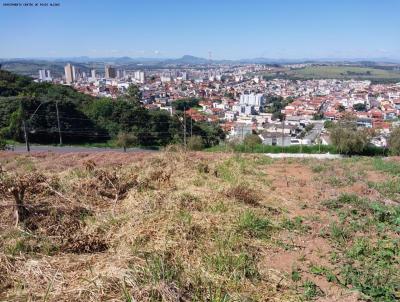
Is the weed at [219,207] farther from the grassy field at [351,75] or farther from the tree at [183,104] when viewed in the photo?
the grassy field at [351,75]

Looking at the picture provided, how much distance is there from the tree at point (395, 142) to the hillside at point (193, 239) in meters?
12.9

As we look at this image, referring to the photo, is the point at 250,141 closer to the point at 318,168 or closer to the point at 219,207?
the point at 318,168

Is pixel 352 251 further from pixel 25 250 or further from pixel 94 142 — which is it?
pixel 94 142

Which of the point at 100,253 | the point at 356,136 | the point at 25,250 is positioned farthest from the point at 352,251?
the point at 356,136

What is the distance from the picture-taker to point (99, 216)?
4582mm

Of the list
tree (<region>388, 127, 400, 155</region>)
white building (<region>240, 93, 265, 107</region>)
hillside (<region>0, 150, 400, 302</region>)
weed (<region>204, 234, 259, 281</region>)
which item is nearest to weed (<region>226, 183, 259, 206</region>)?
hillside (<region>0, 150, 400, 302</region>)

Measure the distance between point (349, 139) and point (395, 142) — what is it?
89.7 inches

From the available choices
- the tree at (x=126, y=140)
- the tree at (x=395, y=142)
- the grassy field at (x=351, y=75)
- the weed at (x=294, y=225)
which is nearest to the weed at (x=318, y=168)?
the weed at (x=294, y=225)

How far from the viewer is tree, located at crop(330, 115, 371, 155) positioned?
61.1 ft

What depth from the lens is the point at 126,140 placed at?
2247 cm

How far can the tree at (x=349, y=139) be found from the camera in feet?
61.1

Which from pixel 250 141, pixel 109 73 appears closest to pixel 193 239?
pixel 250 141

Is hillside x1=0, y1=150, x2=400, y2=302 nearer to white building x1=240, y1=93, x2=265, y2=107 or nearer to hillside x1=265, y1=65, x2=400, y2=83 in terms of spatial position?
white building x1=240, y1=93, x2=265, y2=107

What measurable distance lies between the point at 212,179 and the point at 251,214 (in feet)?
6.57
